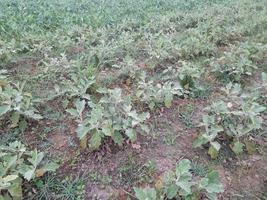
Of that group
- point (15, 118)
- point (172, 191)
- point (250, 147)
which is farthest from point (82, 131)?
point (250, 147)

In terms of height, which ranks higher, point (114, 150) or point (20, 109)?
point (20, 109)

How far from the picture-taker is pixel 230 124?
3.41m

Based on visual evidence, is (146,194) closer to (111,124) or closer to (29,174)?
(111,124)

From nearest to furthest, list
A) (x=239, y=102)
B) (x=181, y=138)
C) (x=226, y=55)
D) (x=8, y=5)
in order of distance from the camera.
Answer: (x=181, y=138) → (x=239, y=102) → (x=226, y=55) → (x=8, y=5)

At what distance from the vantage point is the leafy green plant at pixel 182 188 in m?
2.59

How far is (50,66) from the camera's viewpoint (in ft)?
14.6

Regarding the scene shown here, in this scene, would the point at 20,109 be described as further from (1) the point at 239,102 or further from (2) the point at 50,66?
(1) the point at 239,102

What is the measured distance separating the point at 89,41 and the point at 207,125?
298cm

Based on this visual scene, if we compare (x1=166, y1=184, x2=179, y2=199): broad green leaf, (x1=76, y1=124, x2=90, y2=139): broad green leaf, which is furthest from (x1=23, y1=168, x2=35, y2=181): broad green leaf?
(x1=166, y1=184, x2=179, y2=199): broad green leaf

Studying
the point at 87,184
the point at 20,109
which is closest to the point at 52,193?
the point at 87,184

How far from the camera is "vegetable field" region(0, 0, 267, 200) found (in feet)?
9.40

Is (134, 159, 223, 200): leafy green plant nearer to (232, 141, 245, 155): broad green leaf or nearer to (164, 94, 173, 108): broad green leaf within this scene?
(232, 141, 245, 155): broad green leaf

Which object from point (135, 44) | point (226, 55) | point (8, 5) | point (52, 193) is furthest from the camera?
point (8, 5)

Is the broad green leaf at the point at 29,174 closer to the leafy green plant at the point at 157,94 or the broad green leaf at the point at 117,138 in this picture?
the broad green leaf at the point at 117,138
